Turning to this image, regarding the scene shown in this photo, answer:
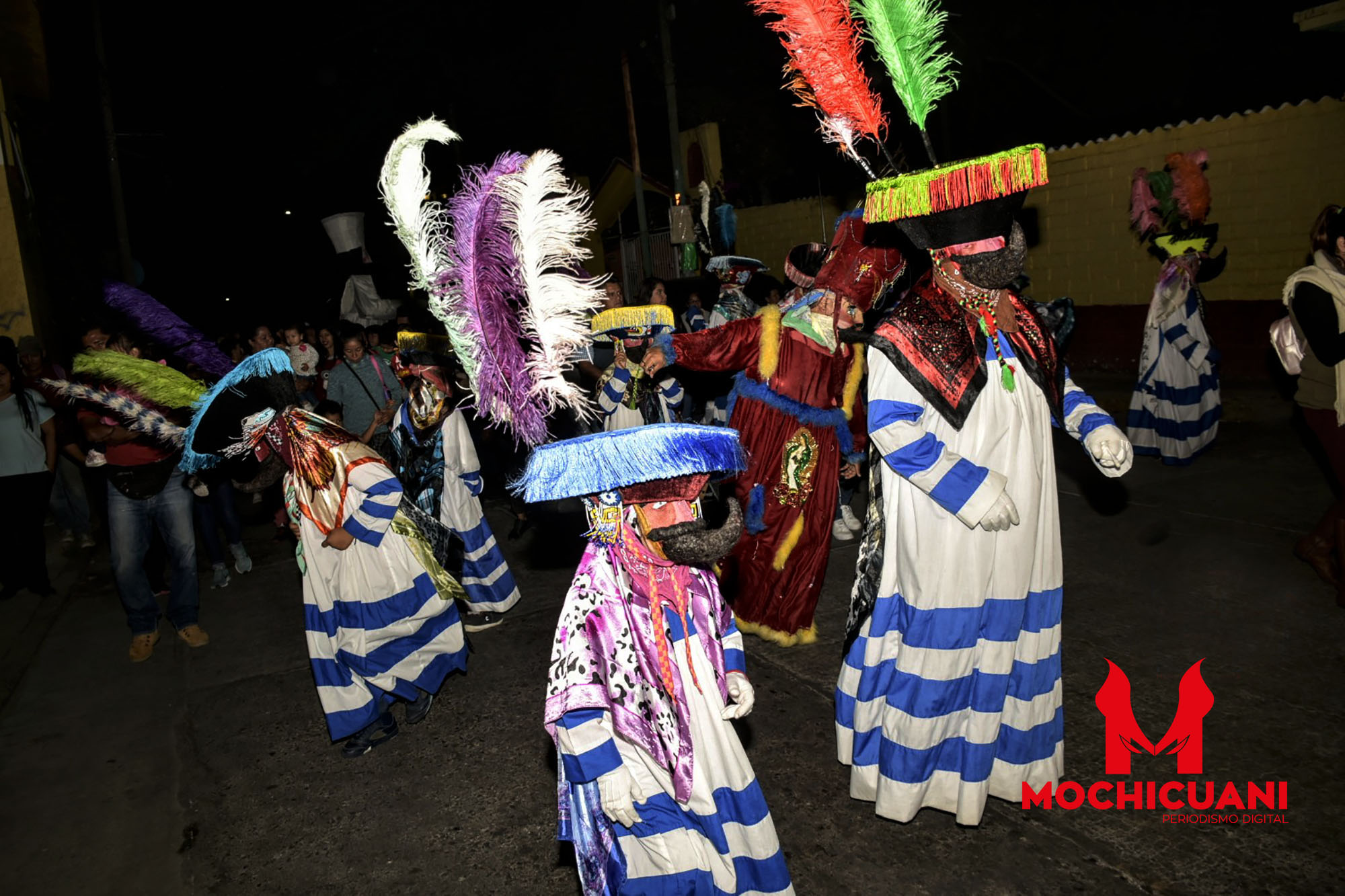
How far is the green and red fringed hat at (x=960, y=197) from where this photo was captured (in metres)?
3.08

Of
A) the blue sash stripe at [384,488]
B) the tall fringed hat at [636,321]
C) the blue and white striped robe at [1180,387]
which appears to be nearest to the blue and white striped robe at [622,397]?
the tall fringed hat at [636,321]

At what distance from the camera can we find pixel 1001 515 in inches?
123

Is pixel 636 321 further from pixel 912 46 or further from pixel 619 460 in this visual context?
A: pixel 619 460

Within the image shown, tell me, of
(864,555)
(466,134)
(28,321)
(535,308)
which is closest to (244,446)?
(535,308)

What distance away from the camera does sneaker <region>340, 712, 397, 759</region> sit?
4695 mm

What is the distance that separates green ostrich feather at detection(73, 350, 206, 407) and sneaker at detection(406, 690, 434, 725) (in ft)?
6.47

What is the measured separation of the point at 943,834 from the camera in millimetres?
3494

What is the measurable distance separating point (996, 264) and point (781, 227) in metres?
16.7

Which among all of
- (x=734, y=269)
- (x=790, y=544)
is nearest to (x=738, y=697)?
(x=790, y=544)

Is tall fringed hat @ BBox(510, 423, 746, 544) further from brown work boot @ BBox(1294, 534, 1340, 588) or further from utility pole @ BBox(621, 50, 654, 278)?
utility pole @ BBox(621, 50, 654, 278)

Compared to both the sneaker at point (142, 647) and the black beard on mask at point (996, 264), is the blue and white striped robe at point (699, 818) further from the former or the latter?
the sneaker at point (142, 647)

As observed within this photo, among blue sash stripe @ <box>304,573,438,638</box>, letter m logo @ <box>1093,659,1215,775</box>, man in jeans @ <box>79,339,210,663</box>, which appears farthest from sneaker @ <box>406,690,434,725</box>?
letter m logo @ <box>1093,659,1215,775</box>

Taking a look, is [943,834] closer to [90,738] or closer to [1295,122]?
[90,738]

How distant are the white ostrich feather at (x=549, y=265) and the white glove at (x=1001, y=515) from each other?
4.79 ft
